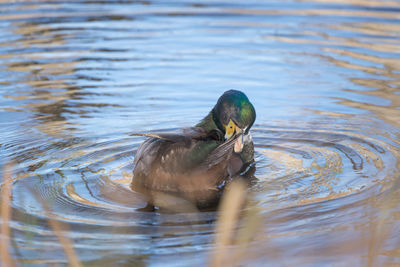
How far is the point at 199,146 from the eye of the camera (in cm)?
512

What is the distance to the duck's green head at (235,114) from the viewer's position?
5.87 meters

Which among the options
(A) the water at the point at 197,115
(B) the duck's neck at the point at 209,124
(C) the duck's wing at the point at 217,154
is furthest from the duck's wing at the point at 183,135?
(B) the duck's neck at the point at 209,124

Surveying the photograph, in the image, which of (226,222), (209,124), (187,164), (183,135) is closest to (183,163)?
(187,164)

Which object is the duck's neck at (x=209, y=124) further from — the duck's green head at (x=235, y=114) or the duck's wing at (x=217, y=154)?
the duck's wing at (x=217, y=154)

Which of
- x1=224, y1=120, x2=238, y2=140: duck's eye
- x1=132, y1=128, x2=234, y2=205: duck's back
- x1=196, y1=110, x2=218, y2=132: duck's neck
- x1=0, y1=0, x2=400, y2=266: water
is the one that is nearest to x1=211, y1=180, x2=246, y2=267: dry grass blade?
x1=0, y1=0, x2=400, y2=266: water

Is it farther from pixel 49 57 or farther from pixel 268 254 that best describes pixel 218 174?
pixel 49 57

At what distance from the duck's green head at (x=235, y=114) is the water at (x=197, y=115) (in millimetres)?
425

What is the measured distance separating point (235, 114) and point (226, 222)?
3.19m

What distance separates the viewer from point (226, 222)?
9.07 ft

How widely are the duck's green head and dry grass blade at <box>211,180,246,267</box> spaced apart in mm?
501

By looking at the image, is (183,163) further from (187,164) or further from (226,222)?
(226,222)

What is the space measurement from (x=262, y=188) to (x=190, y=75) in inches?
151

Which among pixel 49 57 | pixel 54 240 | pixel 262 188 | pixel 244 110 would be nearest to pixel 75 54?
pixel 49 57

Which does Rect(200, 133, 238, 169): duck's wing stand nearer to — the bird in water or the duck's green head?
the bird in water
